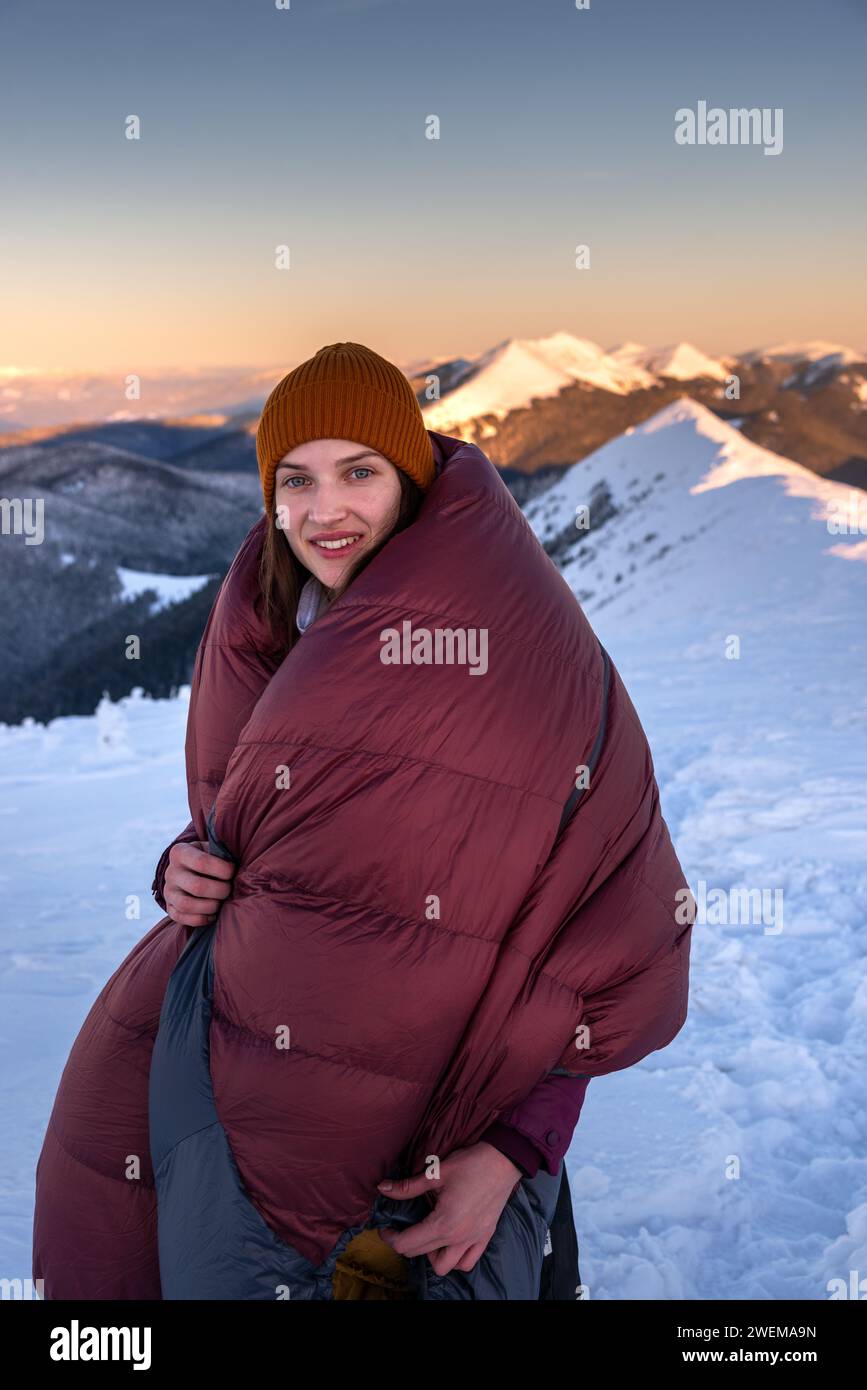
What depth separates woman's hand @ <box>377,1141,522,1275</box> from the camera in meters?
1.68

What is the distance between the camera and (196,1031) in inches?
68.2

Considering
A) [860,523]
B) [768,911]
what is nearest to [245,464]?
[860,523]

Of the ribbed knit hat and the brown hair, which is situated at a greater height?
the ribbed knit hat

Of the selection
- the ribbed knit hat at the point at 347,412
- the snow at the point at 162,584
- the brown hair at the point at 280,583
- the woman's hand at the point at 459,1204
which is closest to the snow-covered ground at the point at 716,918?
the woman's hand at the point at 459,1204

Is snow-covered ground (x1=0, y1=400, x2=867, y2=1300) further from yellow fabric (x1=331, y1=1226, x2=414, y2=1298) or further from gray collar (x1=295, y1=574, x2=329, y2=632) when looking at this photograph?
gray collar (x1=295, y1=574, x2=329, y2=632)

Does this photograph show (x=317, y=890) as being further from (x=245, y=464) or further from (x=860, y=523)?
(x=245, y=464)

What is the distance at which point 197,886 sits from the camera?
5.95 ft

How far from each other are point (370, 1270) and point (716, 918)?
2.90 meters

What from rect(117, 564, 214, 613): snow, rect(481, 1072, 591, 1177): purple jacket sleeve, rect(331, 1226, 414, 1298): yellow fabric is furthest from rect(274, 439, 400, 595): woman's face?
rect(117, 564, 214, 613): snow

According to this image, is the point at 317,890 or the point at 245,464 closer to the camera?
the point at 317,890

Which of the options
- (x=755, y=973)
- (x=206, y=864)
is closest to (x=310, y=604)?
(x=206, y=864)

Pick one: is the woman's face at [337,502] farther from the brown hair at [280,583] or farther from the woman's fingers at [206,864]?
the woman's fingers at [206,864]

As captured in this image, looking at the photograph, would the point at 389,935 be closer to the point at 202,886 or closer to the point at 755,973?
the point at 202,886
